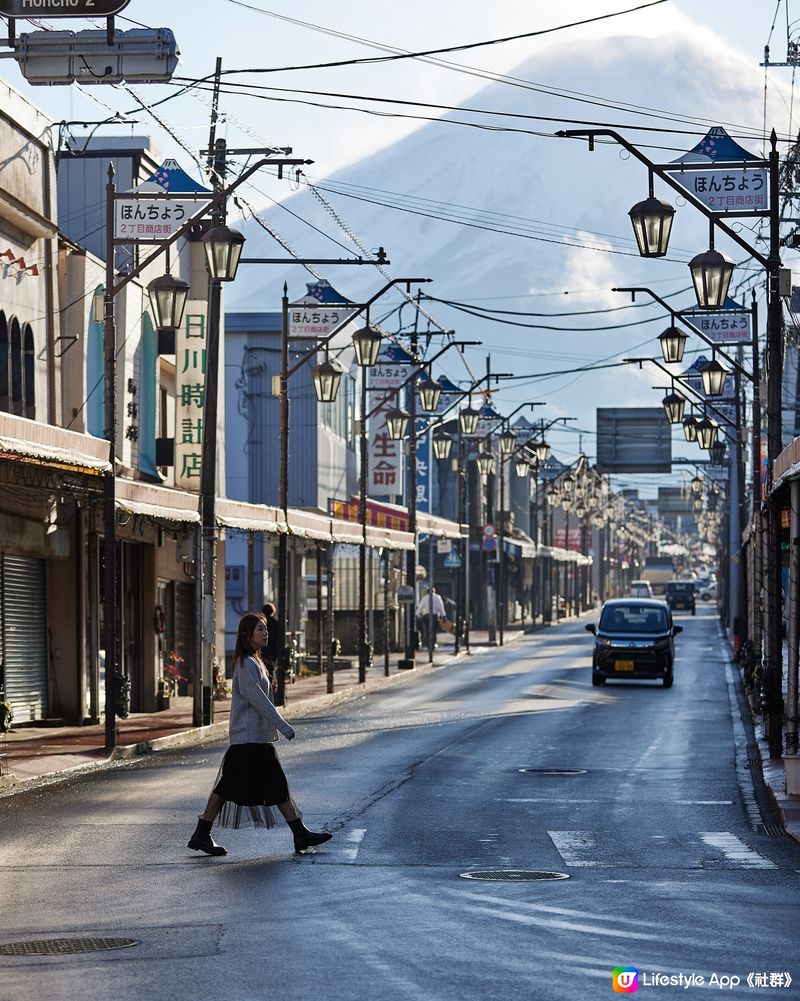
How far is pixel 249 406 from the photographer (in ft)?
195

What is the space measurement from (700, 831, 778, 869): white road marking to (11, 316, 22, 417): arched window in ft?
55.1

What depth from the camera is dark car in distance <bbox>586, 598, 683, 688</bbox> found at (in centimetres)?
Result: 4312

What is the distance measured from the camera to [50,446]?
74.4 feet

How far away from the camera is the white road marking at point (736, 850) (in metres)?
14.5

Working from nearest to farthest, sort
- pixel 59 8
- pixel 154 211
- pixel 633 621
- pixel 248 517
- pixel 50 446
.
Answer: pixel 59 8 < pixel 50 446 < pixel 154 211 < pixel 248 517 < pixel 633 621

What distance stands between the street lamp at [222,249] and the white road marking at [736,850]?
12054mm

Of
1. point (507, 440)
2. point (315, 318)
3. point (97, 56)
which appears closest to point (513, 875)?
point (97, 56)

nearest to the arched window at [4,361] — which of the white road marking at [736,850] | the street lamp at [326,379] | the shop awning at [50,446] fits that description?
the shop awning at [50,446]

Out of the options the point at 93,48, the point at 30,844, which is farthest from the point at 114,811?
the point at 93,48

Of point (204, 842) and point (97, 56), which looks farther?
point (97, 56)

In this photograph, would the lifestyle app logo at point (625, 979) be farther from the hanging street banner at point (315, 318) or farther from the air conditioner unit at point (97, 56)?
the hanging street banner at point (315, 318)

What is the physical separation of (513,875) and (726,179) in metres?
12.8

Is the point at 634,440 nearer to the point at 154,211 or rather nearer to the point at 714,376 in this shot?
the point at 714,376

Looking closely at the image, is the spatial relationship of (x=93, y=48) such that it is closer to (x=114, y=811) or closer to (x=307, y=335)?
(x=114, y=811)
